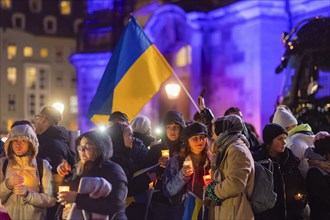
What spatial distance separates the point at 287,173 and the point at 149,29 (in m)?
16.7

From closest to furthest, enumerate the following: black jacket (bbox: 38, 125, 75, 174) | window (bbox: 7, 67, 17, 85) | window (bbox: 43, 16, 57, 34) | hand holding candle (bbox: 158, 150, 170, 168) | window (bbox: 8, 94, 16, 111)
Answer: hand holding candle (bbox: 158, 150, 170, 168), black jacket (bbox: 38, 125, 75, 174), window (bbox: 8, 94, 16, 111), window (bbox: 7, 67, 17, 85), window (bbox: 43, 16, 57, 34)

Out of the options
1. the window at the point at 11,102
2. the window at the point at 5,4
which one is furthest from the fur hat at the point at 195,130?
the window at the point at 5,4

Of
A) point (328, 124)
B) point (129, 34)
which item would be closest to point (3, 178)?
point (129, 34)

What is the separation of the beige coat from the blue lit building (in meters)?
10.7

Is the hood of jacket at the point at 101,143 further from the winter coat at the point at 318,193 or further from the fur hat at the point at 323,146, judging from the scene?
the fur hat at the point at 323,146

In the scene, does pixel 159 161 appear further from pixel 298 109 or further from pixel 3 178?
pixel 298 109

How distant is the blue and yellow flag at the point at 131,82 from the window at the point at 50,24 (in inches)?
2360

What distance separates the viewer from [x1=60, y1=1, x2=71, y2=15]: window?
71.5 meters

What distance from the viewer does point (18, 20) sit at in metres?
69.1

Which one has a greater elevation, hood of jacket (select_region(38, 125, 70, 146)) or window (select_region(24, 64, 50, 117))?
window (select_region(24, 64, 50, 117))

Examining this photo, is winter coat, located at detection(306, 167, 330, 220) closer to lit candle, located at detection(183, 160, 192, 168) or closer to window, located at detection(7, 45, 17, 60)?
lit candle, located at detection(183, 160, 192, 168)

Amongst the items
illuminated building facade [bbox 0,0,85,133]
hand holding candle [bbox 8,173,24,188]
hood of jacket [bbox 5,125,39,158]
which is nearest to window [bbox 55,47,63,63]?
illuminated building facade [bbox 0,0,85,133]

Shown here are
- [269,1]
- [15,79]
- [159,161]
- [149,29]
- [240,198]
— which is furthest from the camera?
[15,79]

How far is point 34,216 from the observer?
24.3 ft
